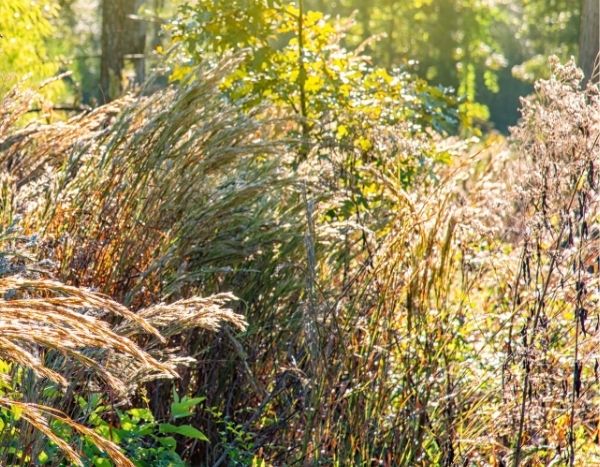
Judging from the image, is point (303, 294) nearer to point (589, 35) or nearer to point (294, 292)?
point (294, 292)

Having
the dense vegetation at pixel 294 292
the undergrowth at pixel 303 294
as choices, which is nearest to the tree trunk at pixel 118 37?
the dense vegetation at pixel 294 292

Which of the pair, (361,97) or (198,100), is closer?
(198,100)

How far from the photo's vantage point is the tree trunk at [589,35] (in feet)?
34.3

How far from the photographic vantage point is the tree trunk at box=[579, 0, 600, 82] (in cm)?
1046

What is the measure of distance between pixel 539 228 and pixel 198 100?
1465mm

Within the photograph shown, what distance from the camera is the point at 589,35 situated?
1066 centimetres

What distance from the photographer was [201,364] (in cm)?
424

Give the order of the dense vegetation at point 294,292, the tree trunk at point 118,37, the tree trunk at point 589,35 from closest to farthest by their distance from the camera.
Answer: the dense vegetation at point 294,292, the tree trunk at point 589,35, the tree trunk at point 118,37

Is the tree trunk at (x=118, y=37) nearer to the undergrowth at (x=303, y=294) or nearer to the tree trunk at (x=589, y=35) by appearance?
the tree trunk at (x=589, y=35)

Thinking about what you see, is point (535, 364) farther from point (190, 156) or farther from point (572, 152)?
point (190, 156)

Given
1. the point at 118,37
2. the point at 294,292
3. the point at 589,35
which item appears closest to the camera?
the point at 294,292

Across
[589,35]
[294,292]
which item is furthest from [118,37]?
[294,292]

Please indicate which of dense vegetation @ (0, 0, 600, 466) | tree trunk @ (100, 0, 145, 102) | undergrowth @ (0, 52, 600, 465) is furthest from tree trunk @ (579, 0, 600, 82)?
undergrowth @ (0, 52, 600, 465)

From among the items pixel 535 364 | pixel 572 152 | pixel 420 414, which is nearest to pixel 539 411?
pixel 535 364
